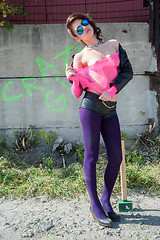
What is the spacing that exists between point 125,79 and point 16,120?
240 cm

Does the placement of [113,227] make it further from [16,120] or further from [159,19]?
[159,19]

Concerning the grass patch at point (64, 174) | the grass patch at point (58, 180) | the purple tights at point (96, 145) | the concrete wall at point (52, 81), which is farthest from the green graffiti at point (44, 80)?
the purple tights at point (96, 145)

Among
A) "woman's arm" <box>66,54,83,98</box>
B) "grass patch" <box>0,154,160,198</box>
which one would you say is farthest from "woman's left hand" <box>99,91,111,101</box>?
"grass patch" <box>0,154,160,198</box>

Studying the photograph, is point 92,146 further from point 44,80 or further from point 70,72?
point 44,80

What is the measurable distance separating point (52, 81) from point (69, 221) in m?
2.38

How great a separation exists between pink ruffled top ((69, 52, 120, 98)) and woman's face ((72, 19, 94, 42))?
0.27 meters

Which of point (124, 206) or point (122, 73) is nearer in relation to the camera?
point (122, 73)

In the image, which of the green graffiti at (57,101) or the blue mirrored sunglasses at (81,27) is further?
the green graffiti at (57,101)

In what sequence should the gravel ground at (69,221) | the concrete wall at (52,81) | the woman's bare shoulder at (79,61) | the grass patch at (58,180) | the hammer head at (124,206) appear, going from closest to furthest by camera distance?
the gravel ground at (69,221) → the woman's bare shoulder at (79,61) → the hammer head at (124,206) → the grass patch at (58,180) → the concrete wall at (52,81)

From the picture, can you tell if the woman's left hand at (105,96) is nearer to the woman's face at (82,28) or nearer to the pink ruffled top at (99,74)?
the pink ruffled top at (99,74)

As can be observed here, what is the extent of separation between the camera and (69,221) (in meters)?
2.36

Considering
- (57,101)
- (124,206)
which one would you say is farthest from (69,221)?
(57,101)

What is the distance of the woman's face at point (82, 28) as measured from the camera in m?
2.27

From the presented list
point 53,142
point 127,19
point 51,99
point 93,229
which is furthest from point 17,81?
point 93,229
